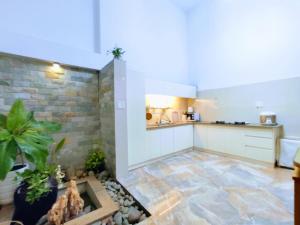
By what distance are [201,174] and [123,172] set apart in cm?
136

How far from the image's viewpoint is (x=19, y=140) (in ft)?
4.65

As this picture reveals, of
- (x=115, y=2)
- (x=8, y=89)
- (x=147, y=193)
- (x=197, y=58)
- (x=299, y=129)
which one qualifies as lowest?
(x=147, y=193)

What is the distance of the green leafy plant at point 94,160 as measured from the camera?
288 centimetres

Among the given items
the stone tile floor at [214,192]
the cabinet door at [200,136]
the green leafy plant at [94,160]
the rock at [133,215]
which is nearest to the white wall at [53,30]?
the green leafy plant at [94,160]

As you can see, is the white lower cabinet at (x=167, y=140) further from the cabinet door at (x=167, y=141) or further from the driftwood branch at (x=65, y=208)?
the driftwood branch at (x=65, y=208)

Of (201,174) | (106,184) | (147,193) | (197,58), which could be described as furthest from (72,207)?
(197,58)

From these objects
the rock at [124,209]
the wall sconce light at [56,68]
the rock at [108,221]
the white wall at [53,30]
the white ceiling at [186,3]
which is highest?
the white ceiling at [186,3]

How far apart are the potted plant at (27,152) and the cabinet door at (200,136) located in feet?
11.3

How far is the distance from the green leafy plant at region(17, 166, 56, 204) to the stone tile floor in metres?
1.09

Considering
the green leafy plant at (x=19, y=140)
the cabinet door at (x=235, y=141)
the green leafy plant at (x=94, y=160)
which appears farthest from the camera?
the cabinet door at (x=235, y=141)

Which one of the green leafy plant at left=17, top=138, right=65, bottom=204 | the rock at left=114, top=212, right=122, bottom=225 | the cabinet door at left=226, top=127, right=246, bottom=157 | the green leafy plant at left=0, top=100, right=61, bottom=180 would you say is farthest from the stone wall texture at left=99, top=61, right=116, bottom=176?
the cabinet door at left=226, top=127, right=246, bottom=157

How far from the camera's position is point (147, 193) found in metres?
2.22

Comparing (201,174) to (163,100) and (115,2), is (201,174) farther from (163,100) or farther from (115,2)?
(115,2)

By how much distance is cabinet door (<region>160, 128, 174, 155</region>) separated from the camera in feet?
11.8
